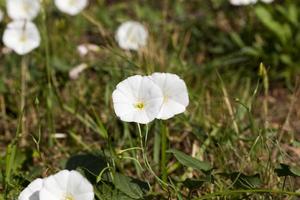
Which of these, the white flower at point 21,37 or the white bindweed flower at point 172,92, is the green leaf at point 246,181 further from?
the white flower at point 21,37

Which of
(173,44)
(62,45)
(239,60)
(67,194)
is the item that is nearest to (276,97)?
(239,60)

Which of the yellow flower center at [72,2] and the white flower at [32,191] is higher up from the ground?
the yellow flower center at [72,2]

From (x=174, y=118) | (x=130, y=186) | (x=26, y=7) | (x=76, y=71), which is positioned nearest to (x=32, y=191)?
(x=130, y=186)

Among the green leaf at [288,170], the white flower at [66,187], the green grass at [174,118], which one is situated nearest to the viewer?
the white flower at [66,187]

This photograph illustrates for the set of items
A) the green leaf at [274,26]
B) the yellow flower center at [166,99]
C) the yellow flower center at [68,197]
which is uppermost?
the yellow flower center at [166,99]

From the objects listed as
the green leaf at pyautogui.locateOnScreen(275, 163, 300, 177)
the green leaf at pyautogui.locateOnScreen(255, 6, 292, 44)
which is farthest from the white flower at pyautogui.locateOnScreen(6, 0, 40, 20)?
the green leaf at pyautogui.locateOnScreen(275, 163, 300, 177)

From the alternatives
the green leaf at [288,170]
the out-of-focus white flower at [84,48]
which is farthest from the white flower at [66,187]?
the out-of-focus white flower at [84,48]

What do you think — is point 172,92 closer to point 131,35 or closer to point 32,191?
point 32,191

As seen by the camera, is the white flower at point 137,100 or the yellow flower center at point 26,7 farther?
the yellow flower center at point 26,7

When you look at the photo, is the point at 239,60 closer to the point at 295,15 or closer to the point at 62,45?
the point at 295,15
